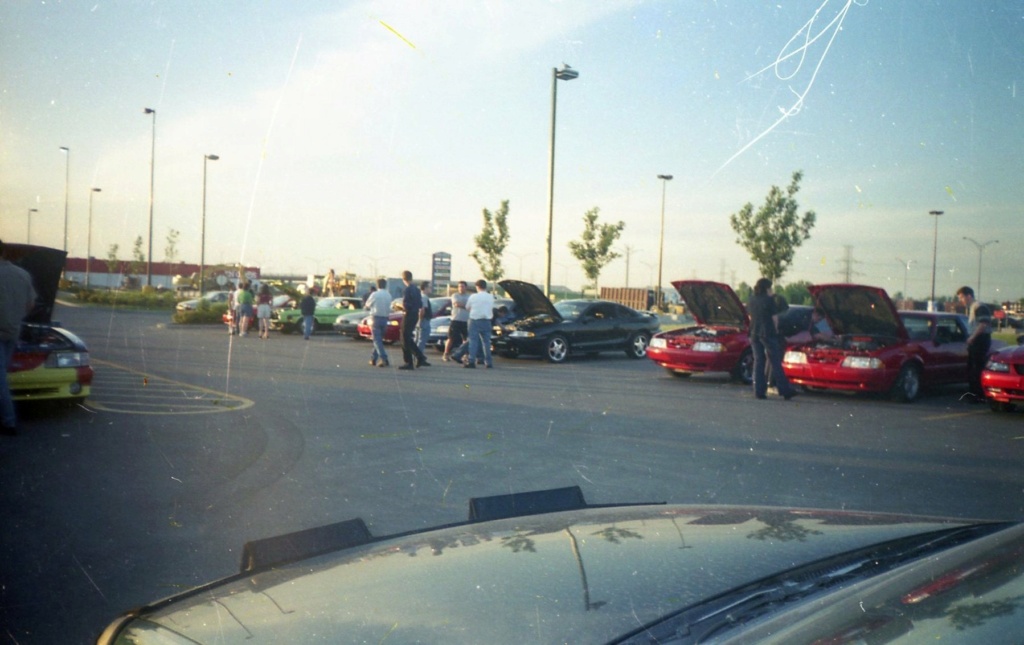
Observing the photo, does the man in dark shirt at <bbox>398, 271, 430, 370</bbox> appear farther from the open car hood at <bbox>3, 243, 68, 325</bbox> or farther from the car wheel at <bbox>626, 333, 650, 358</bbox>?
Answer: the car wheel at <bbox>626, 333, 650, 358</bbox>

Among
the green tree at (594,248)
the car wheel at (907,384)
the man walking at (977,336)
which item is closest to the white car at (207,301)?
the green tree at (594,248)

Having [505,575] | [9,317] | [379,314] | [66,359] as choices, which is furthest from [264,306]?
[505,575]

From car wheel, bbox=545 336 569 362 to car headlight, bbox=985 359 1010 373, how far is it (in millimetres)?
9622

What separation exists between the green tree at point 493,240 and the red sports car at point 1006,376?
18.4 m

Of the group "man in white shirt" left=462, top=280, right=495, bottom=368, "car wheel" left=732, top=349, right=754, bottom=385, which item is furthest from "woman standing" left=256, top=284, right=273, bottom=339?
"car wheel" left=732, top=349, right=754, bottom=385

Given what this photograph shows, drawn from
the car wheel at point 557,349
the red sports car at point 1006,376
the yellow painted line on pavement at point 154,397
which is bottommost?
the yellow painted line on pavement at point 154,397

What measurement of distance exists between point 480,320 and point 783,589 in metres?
14.9

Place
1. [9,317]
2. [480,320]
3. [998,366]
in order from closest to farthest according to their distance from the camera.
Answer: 1. [9,317]
2. [998,366]
3. [480,320]

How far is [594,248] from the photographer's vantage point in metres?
24.8

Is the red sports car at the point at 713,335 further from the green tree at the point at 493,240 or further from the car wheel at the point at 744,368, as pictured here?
the green tree at the point at 493,240

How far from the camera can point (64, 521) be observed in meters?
5.02

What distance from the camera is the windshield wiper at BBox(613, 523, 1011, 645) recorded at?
4.75ft

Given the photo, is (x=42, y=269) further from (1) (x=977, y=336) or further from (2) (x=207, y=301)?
(2) (x=207, y=301)

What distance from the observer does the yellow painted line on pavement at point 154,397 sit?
9.91 meters
